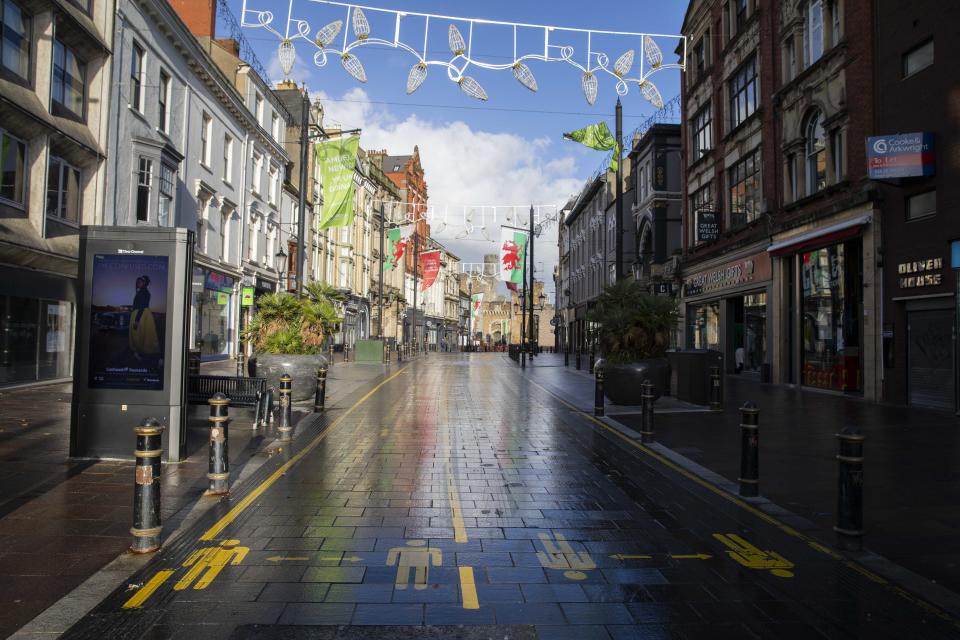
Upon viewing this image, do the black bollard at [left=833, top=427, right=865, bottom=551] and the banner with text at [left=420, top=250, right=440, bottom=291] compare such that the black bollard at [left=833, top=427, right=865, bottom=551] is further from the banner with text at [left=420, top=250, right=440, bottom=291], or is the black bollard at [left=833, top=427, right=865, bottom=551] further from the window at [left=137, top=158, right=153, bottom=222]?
the banner with text at [left=420, top=250, right=440, bottom=291]

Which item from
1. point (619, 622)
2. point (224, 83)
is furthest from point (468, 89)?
point (224, 83)

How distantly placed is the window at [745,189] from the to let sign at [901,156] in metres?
9.02

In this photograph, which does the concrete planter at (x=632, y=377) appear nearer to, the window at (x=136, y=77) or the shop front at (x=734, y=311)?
the shop front at (x=734, y=311)

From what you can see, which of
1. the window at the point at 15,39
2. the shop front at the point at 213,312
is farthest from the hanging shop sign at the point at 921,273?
the shop front at the point at 213,312

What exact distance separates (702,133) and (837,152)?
1174cm

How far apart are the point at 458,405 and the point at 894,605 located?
477 inches

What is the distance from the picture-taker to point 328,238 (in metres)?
49.4

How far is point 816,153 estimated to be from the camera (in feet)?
67.4

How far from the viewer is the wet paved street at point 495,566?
13.1 feet

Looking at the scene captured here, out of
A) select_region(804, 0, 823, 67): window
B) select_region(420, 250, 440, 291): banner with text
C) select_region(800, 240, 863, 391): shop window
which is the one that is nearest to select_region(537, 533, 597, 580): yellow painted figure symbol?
select_region(800, 240, 863, 391): shop window

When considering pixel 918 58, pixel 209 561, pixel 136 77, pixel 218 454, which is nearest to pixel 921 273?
pixel 918 58

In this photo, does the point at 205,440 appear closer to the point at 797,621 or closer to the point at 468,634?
the point at 468,634

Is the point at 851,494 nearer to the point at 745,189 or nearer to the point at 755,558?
the point at 755,558

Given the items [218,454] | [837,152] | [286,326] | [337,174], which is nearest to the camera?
[218,454]
